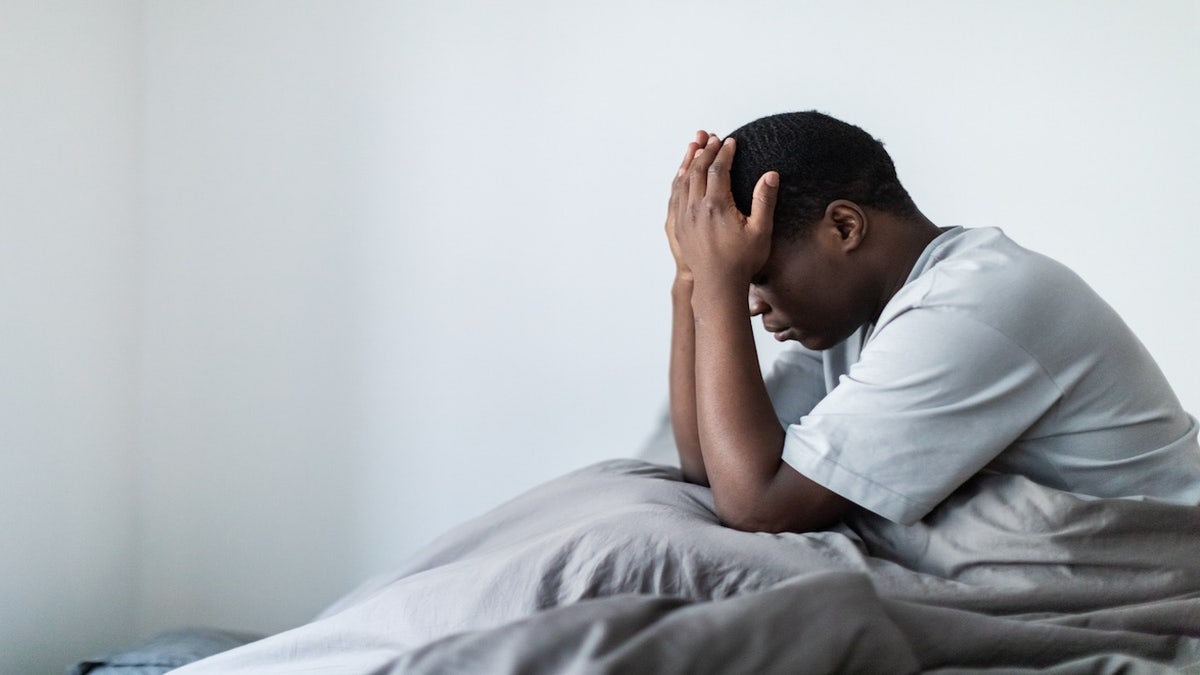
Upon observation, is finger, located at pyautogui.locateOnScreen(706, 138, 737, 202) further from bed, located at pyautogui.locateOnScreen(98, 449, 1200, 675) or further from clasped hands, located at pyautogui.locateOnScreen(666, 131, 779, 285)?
bed, located at pyautogui.locateOnScreen(98, 449, 1200, 675)

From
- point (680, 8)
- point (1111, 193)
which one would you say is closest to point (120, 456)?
point (680, 8)

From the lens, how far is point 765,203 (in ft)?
3.62

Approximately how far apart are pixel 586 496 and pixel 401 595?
0.28 m

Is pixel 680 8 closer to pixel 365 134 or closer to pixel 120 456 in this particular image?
pixel 365 134

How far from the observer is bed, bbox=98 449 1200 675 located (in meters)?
0.63

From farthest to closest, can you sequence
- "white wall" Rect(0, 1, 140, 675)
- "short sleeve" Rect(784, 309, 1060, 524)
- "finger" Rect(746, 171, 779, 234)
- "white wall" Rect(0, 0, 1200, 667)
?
"white wall" Rect(0, 0, 1200, 667) < "white wall" Rect(0, 1, 140, 675) < "finger" Rect(746, 171, 779, 234) < "short sleeve" Rect(784, 309, 1060, 524)

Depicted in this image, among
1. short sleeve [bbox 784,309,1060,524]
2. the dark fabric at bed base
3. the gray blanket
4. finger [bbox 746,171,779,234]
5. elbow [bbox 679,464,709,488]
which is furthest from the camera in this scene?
the dark fabric at bed base

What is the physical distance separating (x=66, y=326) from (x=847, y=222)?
132cm

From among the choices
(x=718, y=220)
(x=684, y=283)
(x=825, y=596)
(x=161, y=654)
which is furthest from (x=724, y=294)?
(x=161, y=654)

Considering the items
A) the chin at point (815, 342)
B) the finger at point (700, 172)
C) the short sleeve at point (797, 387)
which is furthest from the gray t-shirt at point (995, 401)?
the short sleeve at point (797, 387)

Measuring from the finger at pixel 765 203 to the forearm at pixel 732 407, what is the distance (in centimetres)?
6

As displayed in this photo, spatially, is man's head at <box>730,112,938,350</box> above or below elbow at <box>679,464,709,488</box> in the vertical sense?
above

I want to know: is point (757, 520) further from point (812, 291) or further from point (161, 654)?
point (161, 654)

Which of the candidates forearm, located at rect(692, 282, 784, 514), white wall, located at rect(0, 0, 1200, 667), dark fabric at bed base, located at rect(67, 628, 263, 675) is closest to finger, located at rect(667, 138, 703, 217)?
forearm, located at rect(692, 282, 784, 514)
